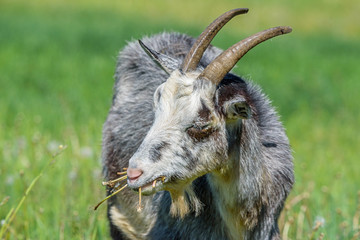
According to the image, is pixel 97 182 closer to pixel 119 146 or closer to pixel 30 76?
pixel 119 146

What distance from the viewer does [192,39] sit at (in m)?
4.84

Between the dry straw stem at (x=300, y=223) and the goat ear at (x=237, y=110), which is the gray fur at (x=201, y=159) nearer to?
the goat ear at (x=237, y=110)

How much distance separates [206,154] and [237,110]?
0.26 meters

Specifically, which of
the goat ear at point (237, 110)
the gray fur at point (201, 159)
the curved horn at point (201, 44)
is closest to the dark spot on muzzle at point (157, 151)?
the gray fur at point (201, 159)

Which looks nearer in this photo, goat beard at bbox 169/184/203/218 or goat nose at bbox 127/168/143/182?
goat nose at bbox 127/168/143/182

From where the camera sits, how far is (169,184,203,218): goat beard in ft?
10.5

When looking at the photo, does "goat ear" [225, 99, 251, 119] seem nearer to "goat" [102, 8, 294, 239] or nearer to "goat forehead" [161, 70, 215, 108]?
"goat" [102, 8, 294, 239]

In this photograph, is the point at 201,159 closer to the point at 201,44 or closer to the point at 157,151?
the point at 157,151

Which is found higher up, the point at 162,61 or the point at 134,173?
the point at 162,61

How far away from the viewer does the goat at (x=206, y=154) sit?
2846mm

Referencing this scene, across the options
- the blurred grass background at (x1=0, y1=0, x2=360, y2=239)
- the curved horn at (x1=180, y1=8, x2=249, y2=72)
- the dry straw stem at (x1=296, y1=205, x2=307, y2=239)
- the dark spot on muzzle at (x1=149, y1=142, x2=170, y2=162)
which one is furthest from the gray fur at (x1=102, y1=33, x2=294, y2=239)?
the dry straw stem at (x1=296, y1=205, x2=307, y2=239)

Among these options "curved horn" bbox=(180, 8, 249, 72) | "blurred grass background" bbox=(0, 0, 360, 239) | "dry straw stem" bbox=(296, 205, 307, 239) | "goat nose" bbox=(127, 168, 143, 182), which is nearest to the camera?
"goat nose" bbox=(127, 168, 143, 182)

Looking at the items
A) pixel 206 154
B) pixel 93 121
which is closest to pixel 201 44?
pixel 206 154

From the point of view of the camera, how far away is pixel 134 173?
273 centimetres
